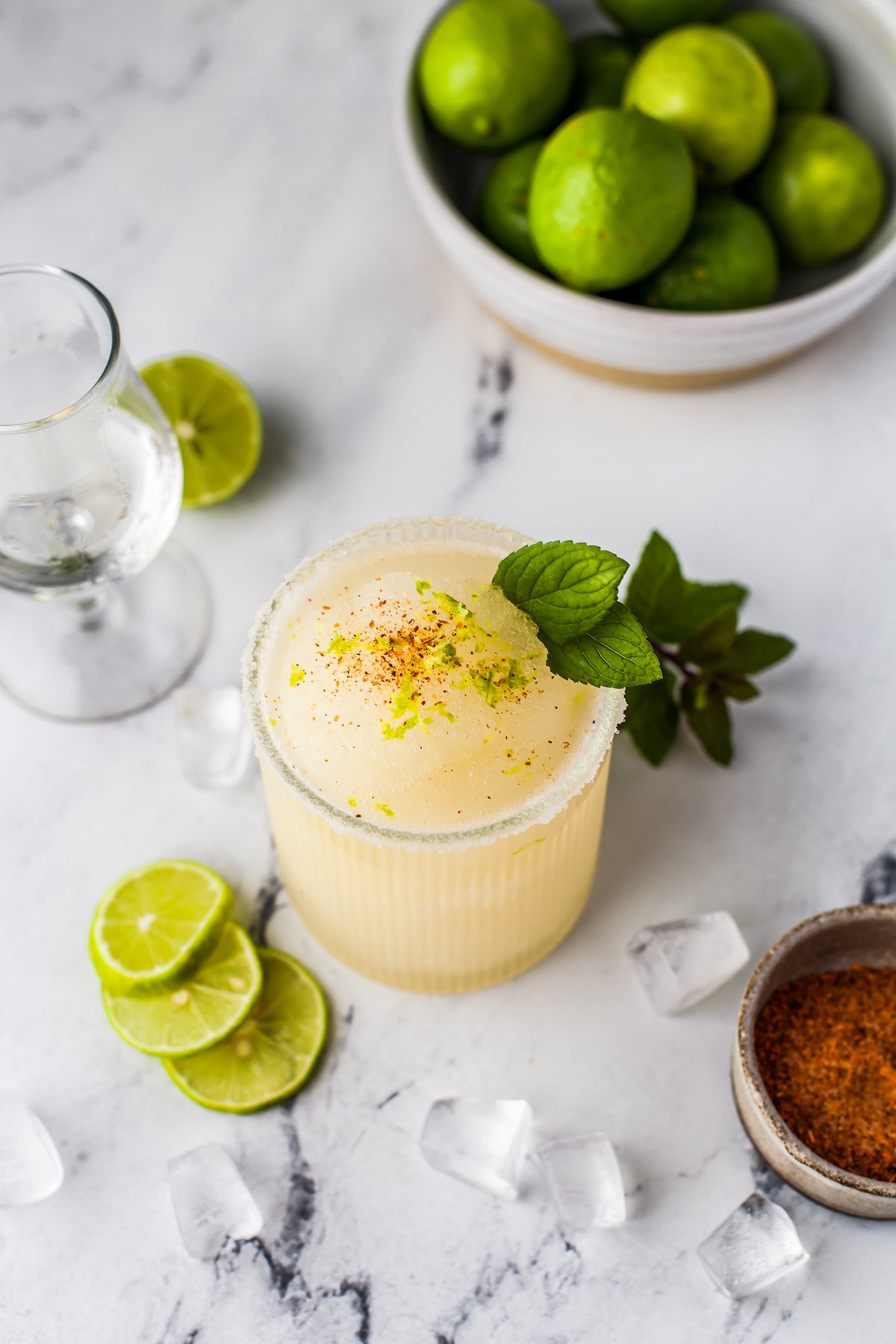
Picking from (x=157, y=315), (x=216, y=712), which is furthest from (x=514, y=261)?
(x=216, y=712)

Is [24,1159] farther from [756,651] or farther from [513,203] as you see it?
[513,203]

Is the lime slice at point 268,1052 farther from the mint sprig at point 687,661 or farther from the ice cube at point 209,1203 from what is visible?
the mint sprig at point 687,661

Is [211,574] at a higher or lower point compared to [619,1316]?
higher

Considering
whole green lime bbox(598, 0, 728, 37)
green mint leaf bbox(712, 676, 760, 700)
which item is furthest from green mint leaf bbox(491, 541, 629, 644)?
whole green lime bbox(598, 0, 728, 37)

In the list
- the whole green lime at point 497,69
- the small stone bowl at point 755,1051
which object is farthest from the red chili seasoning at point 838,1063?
the whole green lime at point 497,69

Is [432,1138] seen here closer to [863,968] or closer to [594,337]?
[863,968]

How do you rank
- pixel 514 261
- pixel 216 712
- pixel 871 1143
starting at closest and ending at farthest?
1. pixel 871 1143
2. pixel 216 712
3. pixel 514 261
